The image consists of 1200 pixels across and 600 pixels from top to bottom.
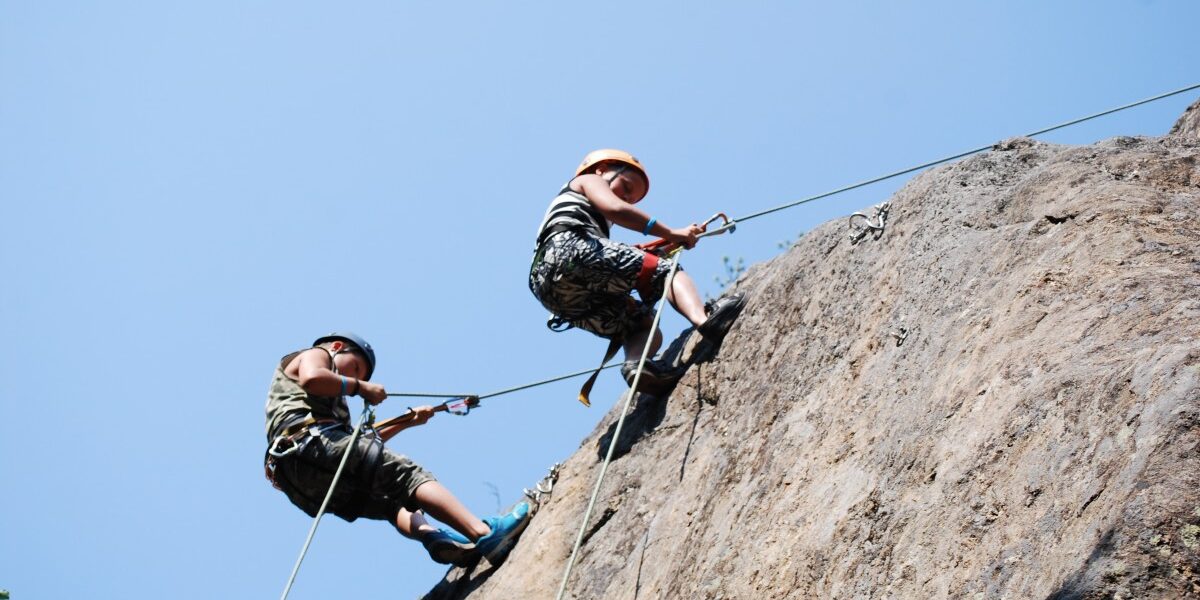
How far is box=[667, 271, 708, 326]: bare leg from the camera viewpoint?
7508 millimetres

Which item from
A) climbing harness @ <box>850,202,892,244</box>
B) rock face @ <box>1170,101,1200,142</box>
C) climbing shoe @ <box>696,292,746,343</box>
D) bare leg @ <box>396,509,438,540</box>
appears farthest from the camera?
bare leg @ <box>396,509,438,540</box>

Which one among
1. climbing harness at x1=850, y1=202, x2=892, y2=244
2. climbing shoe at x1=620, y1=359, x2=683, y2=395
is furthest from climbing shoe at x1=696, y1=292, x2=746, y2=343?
climbing harness at x1=850, y1=202, x2=892, y2=244

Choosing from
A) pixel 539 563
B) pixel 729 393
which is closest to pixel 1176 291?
pixel 729 393

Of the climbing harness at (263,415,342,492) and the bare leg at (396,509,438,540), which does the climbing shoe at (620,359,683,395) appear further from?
the climbing harness at (263,415,342,492)

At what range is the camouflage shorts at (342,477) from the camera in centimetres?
764

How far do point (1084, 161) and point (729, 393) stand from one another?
2100 mm

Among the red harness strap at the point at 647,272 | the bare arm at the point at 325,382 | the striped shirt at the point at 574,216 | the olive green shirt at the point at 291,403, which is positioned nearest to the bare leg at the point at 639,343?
the red harness strap at the point at 647,272

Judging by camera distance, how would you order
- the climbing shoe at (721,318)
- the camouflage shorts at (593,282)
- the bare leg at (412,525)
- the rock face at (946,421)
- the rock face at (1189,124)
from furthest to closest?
the bare leg at (412,525)
the camouflage shorts at (593,282)
the climbing shoe at (721,318)
the rock face at (1189,124)
the rock face at (946,421)

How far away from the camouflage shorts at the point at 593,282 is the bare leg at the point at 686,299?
93 mm

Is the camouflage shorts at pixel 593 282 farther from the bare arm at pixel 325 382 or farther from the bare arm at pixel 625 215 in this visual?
A: the bare arm at pixel 325 382

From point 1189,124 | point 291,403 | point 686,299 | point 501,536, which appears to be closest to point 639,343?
point 686,299

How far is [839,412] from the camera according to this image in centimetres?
578

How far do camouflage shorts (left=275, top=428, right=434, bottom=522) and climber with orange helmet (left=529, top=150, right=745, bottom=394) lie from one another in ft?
4.34

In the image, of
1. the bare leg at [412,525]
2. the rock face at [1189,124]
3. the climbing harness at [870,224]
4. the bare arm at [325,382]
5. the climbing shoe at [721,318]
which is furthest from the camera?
the bare leg at [412,525]
